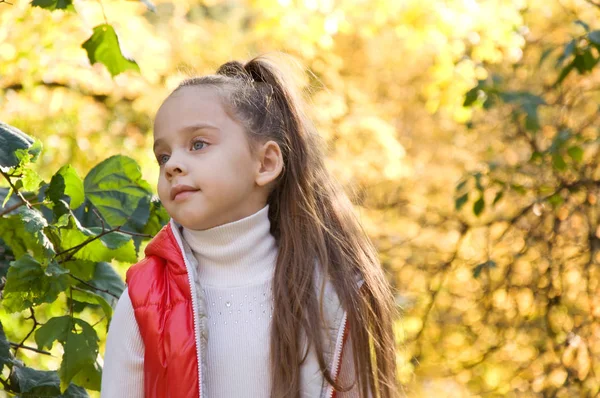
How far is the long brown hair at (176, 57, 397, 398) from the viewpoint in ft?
4.40

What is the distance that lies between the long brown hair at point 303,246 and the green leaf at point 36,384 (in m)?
0.35

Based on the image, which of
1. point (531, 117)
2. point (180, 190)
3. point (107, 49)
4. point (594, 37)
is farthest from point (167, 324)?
point (531, 117)

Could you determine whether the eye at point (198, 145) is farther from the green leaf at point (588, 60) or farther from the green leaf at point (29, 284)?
the green leaf at point (588, 60)

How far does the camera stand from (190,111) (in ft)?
4.54

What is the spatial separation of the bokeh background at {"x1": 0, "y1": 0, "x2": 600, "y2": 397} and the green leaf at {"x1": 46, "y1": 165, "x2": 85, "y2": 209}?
0.98 feet

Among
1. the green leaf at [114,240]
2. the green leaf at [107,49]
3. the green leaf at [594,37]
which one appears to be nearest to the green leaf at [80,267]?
the green leaf at [114,240]

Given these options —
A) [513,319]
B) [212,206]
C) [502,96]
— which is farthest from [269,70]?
[513,319]

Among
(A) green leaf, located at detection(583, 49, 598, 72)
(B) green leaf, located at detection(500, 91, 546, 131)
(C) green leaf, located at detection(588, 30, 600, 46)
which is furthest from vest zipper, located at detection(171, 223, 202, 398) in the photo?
(B) green leaf, located at detection(500, 91, 546, 131)

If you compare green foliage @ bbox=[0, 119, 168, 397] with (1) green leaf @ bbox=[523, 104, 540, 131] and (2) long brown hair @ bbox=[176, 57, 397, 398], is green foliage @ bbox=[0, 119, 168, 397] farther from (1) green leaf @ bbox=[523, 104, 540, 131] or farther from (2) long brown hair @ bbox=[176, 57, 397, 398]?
(1) green leaf @ bbox=[523, 104, 540, 131]

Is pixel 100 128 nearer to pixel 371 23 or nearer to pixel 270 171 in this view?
Answer: pixel 371 23

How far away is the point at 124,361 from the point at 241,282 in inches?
8.7

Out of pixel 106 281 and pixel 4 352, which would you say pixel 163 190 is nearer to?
pixel 106 281

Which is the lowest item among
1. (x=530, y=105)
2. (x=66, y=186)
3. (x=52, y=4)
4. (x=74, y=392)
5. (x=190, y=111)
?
(x=74, y=392)

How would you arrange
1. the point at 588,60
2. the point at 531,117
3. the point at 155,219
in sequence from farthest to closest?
1. the point at 531,117
2. the point at 588,60
3. the point at 155,219
